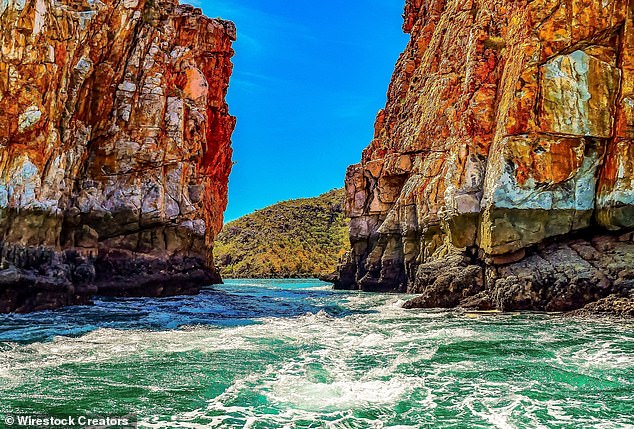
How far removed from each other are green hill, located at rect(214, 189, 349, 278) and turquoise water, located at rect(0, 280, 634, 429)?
7313 cm

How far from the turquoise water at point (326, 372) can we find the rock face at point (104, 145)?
233 inches

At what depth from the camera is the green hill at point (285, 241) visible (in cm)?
9362

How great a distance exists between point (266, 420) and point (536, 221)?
19.1 m

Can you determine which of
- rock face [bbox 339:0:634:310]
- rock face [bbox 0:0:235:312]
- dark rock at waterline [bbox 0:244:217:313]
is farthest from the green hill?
rock face [bbox 339:0:634:310]

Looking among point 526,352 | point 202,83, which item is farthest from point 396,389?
point 202,83

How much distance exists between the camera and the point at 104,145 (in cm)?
3288

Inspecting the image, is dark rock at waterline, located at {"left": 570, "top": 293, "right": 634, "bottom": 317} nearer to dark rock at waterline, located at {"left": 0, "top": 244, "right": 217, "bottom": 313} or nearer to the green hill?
dark rock at waterline, located at {"left": 0, "top": 244, "right": 217, "bottom": 313}

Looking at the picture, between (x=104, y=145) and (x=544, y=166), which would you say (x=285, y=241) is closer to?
(x=104, y=145)

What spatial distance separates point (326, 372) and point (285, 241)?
8944cm

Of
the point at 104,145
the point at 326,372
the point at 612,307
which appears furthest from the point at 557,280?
the point at 104,145

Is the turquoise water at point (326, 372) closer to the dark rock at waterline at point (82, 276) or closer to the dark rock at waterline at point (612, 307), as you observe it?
the dark rock at waterline at point (612, 307)

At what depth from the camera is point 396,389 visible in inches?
418

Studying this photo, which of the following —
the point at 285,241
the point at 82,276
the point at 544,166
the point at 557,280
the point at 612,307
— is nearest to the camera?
the point at 612,307

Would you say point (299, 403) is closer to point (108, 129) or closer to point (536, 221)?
point (536, 221)
